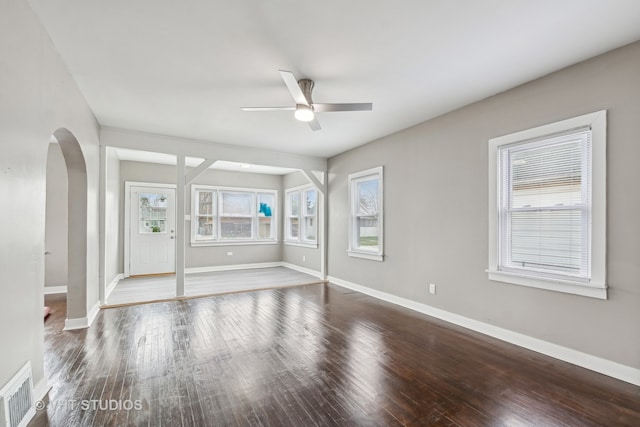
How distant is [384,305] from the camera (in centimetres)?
464

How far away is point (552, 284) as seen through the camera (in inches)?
113

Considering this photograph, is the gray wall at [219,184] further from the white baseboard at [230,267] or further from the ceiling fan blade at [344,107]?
the ceiling fan blade at [344,107]

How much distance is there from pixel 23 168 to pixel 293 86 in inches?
77.8

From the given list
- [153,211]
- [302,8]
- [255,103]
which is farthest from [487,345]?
[153,211]

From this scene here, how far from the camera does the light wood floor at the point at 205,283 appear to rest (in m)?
5.12

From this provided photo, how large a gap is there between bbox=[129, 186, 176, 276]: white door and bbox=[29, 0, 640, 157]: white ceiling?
3.42 meters

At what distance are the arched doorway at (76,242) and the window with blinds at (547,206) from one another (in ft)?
16.0

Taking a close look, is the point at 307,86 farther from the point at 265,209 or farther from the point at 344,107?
the point at 265,209

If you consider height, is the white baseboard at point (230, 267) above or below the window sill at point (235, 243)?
below

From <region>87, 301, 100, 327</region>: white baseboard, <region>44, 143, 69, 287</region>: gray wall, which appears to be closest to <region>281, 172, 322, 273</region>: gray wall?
<region>87, 301, 100, 327</region>: white baseboard

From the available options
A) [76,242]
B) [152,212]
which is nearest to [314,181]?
[152,212]

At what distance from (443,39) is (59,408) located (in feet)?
12.8

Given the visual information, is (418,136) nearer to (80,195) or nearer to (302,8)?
(302,8)

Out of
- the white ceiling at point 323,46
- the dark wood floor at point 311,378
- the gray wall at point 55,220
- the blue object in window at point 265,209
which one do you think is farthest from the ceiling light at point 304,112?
the blue object in window at point 265,209
